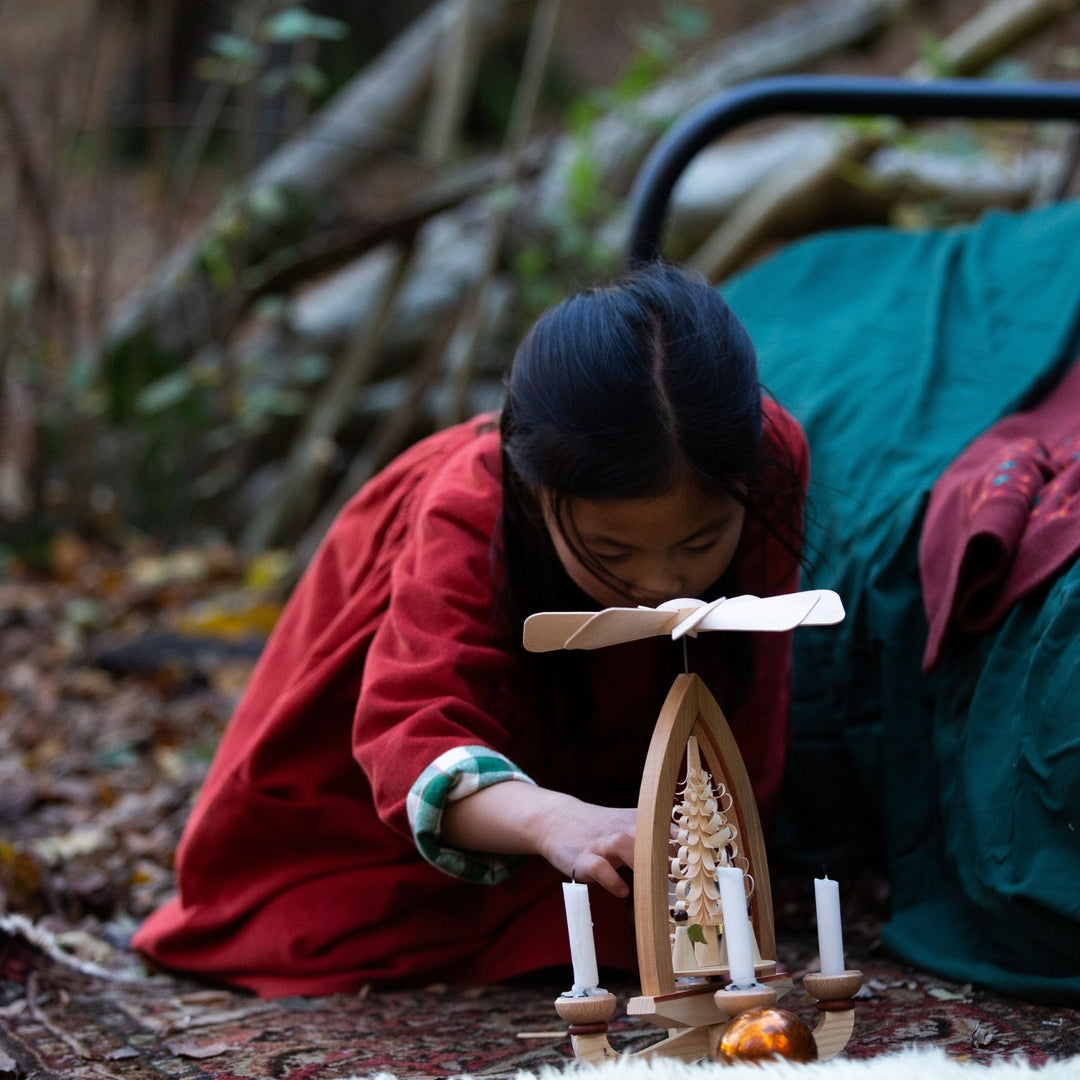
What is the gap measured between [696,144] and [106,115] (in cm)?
219

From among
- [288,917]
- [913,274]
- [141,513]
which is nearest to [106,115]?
[141,513]

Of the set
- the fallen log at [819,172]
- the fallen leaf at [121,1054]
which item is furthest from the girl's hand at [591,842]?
the fallen log at [819,172]

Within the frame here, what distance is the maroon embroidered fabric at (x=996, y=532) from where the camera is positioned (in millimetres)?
1395

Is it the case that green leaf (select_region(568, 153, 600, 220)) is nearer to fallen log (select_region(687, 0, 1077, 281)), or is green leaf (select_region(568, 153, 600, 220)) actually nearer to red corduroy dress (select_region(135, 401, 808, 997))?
fallen log (select_region(687, 0, 1077, 281))

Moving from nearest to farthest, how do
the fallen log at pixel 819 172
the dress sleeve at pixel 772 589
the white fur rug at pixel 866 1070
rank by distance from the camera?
the white fur rug at pixel 866 1070
the dress sleeve at pixel 772 589
the fallen log at pixel 819 172

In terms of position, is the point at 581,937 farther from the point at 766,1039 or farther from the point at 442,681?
the point at 442,681

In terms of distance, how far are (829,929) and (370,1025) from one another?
0.58 m

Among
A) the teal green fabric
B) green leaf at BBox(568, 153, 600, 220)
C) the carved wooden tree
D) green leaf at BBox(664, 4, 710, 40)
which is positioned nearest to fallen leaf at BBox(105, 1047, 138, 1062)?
the carved wooden tree

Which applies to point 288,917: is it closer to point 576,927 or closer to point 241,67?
point 576,927

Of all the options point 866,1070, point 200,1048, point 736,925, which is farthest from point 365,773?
point 866,1070

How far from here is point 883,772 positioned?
166 centimetres

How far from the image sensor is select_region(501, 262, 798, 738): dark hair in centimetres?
124

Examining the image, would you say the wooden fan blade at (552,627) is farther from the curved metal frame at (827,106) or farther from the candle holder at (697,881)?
the curved metal frame at (827,106)

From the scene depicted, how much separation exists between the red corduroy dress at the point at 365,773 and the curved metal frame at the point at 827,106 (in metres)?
0.73
